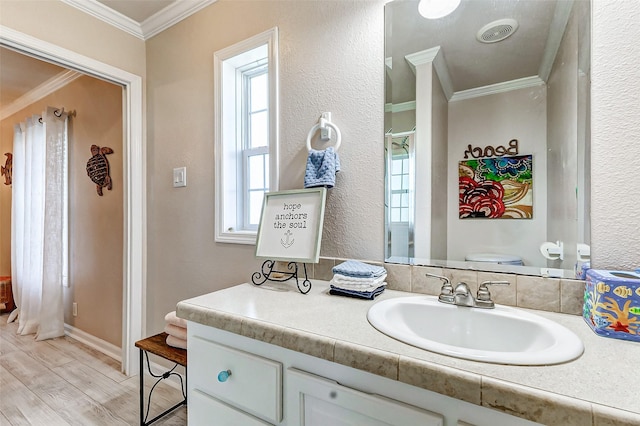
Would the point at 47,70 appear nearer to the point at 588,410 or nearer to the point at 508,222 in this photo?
the point at 508,222

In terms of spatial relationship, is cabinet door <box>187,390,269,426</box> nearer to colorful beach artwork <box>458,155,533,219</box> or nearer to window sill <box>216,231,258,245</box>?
window sill <box>216,231,258,245</box>

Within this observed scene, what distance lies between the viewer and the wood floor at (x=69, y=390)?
1.73m

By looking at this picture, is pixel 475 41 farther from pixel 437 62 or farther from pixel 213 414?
pixel 213 414

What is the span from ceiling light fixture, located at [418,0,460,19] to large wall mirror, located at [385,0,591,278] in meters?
0.02

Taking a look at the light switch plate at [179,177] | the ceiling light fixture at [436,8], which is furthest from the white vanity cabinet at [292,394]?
the ceiling light fixture at [436,8]

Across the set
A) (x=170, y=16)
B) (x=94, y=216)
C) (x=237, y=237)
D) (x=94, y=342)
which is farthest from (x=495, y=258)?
(x=94, y=342)

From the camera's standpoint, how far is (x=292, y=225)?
A: 4.39 feet

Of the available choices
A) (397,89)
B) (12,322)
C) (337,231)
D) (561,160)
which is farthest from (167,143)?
(12,322)

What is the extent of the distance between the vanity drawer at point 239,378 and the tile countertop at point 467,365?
8cm

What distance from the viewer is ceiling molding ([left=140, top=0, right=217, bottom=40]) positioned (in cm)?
187

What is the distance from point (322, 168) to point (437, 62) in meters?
0.61

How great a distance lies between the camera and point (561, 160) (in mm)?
994

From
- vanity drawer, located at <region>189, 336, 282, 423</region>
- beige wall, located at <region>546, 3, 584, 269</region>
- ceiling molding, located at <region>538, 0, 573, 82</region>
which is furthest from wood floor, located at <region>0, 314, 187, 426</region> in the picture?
ceiling molding, located at <region>538, 0, 573, 82</region>

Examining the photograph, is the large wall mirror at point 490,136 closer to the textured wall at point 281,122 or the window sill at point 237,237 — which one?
the textured wall at point 281,122
